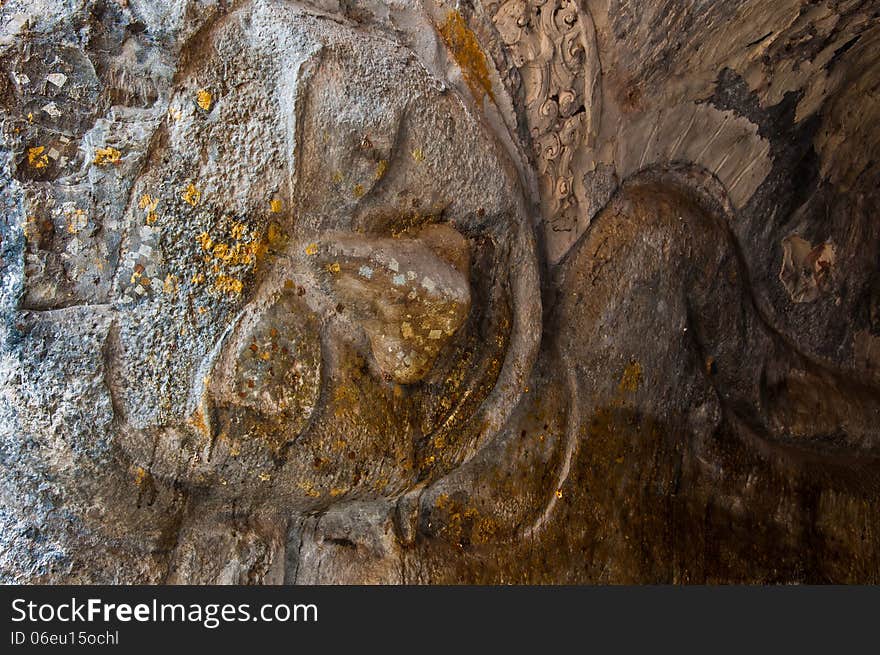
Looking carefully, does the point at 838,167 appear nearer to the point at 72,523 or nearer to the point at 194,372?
the point at 194,372

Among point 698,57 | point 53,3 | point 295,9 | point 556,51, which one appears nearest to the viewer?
point 53,3

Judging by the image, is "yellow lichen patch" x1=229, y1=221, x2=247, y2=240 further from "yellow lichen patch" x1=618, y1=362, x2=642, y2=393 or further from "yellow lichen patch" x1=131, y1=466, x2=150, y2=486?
"yellow lichen patch" x1=618, y1=362, x2=642, y2=393

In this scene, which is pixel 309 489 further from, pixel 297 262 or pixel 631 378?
pixel 631 378

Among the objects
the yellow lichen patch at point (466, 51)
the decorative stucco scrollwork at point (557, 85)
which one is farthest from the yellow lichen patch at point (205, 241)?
the decorative stucco scrollwork at point (557, 85)

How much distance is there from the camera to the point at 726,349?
1979 millimetres

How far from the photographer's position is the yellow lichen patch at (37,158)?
1255 millimetres

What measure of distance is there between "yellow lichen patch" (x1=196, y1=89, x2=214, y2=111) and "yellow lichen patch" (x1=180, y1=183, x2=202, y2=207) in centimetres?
12

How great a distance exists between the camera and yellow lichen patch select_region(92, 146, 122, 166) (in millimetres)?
1276

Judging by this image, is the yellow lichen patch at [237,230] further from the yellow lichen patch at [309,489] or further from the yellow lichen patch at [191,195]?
the yellow lichen patch at [309,489]

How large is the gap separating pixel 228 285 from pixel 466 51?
2.12 feet

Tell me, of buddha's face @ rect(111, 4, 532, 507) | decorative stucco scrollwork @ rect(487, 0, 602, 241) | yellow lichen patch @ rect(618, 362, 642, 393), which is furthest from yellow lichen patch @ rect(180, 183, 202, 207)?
yellow lichen patch @ rect(618, 362, 642, 393)

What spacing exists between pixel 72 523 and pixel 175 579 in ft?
0.67

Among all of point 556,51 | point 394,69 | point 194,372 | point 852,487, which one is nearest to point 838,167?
point 852,487

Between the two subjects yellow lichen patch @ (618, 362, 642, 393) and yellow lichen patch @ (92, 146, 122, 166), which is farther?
yellow lichen patch @ (618, 362, 642, 393)
